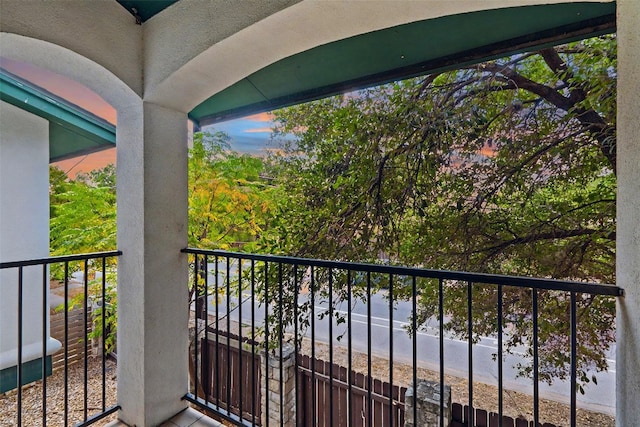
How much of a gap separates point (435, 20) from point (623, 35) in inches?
41.8

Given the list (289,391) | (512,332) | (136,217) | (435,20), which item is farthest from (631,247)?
(289,391)

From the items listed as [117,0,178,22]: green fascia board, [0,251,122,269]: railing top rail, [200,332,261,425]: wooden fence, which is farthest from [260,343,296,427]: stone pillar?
[117,0,178,22]: green fascia board

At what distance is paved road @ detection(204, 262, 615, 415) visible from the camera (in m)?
4.02

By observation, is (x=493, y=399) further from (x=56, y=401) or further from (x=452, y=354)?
(x=56, y=401)

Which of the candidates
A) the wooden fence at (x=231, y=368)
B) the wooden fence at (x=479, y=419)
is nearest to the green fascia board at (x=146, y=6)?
the wooden fence at (x=231, y=368)

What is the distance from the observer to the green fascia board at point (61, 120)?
316cm

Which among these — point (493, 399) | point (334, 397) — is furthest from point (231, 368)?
point (493, 399)

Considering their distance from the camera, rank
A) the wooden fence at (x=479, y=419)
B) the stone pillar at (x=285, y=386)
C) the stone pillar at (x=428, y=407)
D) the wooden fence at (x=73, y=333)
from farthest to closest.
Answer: the wooden fence at (x=73, y=333) → the stone pillar at (x=285, y=386) → the wooden fence at (x=479, y=419) → the stone pillar at (x=428, y=407)

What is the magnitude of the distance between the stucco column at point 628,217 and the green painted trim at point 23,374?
4.52m

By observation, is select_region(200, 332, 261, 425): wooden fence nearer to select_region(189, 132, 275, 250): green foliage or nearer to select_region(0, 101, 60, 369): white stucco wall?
select_region(189, 132, 275, 250): green foliage

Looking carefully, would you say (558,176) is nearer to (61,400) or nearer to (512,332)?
(512,332)

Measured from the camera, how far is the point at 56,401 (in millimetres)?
3393

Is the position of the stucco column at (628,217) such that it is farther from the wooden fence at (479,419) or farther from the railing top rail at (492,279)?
the wooden fence at (479,419)

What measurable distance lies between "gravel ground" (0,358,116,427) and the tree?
2.67 meters
